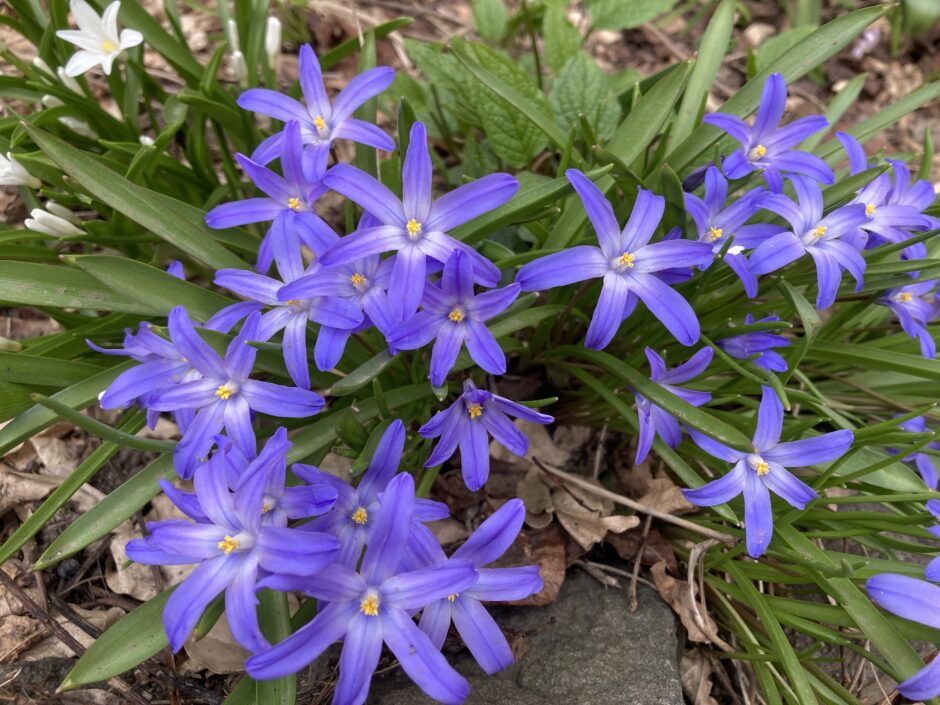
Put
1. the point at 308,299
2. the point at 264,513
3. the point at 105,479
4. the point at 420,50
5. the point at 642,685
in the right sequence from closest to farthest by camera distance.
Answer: the point at 264,513 < the point at 308,299 < the point at 642,685 < the point at 105,479 < the point at 420,50

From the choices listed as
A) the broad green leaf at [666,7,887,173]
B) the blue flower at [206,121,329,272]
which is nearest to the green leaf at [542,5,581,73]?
the broad green leaf at [666,7,887,173]

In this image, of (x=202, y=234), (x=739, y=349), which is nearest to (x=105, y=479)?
(x=202, y=234)

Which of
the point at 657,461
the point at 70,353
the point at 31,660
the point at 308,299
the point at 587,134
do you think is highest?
the point at 587,134

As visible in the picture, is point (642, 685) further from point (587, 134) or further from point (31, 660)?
point (31, 660)

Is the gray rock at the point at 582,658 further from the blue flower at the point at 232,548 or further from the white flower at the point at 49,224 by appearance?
the white flower at the point at 49,224

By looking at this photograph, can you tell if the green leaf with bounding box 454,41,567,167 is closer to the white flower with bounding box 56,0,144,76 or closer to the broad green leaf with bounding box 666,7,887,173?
the broad green leaf with bounding box 666,7,887,173

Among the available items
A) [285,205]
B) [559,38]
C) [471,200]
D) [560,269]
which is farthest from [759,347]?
[559,38]
